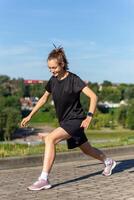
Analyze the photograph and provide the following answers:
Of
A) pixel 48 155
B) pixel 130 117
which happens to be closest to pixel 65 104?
pixel 48 155

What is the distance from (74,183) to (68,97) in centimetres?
118

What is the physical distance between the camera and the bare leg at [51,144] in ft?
24.2

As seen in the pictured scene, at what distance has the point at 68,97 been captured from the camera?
7605 millimetres

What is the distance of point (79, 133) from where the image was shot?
7.75 meters

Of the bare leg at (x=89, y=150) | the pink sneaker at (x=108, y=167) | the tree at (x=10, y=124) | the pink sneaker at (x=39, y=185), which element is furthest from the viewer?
the tree at (x=10, y=124)

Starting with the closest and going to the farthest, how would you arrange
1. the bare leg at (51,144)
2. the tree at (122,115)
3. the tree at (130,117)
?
the bare leg at (51,144) → the tree at (130,117) → the tree at (122,115)

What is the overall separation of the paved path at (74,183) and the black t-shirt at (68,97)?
3.03ft

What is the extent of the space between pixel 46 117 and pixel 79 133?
147042 millimetres

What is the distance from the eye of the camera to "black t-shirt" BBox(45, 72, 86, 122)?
7.61m

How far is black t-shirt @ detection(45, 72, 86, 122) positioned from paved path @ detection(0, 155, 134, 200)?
92cm

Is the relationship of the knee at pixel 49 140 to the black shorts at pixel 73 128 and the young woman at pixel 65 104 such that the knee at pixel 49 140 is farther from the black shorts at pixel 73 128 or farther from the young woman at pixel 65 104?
the black shorts at pixel 73 128

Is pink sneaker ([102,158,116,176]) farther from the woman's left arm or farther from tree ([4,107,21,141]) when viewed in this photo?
tree ([4,107,21,141])

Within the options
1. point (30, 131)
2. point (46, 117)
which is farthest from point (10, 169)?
point (46, 117)

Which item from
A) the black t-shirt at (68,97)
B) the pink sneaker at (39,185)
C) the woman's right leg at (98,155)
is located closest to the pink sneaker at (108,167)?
the woman's right leg at (98,155)
